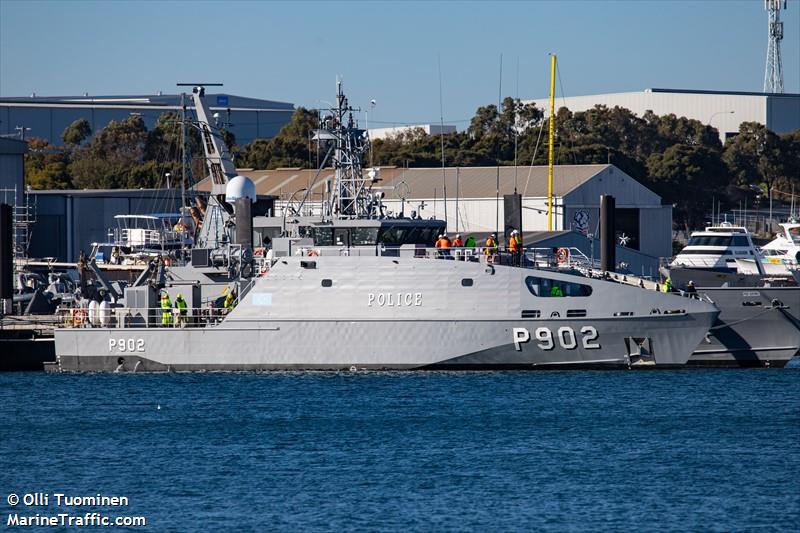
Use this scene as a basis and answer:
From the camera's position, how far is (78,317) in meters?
35.4

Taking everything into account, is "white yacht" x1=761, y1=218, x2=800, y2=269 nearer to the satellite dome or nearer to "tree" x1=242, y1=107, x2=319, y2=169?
the satellite dome

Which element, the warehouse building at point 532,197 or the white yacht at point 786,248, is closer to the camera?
the white yacht at point 786,248

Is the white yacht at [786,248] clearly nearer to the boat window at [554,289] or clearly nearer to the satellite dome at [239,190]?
the boat window at [554,289]

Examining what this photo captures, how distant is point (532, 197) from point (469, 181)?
416cm

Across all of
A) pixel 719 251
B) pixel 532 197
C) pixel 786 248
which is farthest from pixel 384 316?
pixel 532 197

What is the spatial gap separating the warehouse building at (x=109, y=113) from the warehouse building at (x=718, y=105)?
67.1 ft

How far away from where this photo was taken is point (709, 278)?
40531mm

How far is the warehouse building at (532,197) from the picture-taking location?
60.4m

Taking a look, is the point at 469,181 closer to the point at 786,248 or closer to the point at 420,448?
the point at 786,248

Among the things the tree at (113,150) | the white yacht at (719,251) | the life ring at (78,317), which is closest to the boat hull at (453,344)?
the life ring at (78,317)

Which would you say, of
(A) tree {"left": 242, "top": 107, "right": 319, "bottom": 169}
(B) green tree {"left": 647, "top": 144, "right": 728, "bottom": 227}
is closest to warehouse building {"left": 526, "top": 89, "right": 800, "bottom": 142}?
(B) green tree {"left": 647, "top": 144, "right": 728, "bottom": 227}

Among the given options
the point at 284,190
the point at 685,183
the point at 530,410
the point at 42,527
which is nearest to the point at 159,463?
the point at 42,527

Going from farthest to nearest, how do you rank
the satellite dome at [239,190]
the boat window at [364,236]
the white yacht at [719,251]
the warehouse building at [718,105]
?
the warehouse building at [718,105] < the white yacht at [719,251] < the satellite dome at [239,190] < the boat window at [364,236]

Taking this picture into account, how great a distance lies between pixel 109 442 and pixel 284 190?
3726 centimetres
